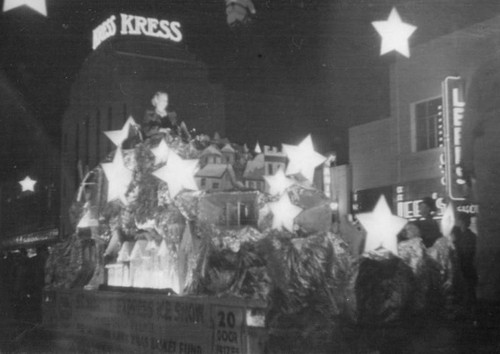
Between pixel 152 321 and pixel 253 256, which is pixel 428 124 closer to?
pixel 253 256

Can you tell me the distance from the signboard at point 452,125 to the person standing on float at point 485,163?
7.40m

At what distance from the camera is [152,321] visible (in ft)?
21.9

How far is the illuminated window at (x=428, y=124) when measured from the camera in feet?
44.4

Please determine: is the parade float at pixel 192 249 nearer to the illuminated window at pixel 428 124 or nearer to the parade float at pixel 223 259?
the parade float at pixel 223 259

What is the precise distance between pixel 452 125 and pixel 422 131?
8.50ft

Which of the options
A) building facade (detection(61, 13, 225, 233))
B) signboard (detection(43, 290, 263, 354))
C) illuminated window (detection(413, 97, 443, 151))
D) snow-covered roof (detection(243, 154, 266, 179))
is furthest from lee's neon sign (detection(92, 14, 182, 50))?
signboard (detection(43, 290, 263, 354))

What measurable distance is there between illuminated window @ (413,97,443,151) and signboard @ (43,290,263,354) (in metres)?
8.48

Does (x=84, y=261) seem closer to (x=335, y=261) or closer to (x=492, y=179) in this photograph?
(x=335, y=261)

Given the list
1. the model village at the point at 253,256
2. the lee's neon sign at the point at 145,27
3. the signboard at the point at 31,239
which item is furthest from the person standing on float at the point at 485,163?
the signboard at the point at 31,239

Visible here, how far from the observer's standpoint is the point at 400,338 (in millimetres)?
6383

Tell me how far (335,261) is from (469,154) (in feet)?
9.26

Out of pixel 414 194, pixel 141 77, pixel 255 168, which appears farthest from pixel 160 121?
pixel 141 77

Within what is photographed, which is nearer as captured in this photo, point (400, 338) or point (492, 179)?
point (492, 179)

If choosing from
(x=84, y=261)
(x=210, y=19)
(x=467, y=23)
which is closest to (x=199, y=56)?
(x=210, y=19)
